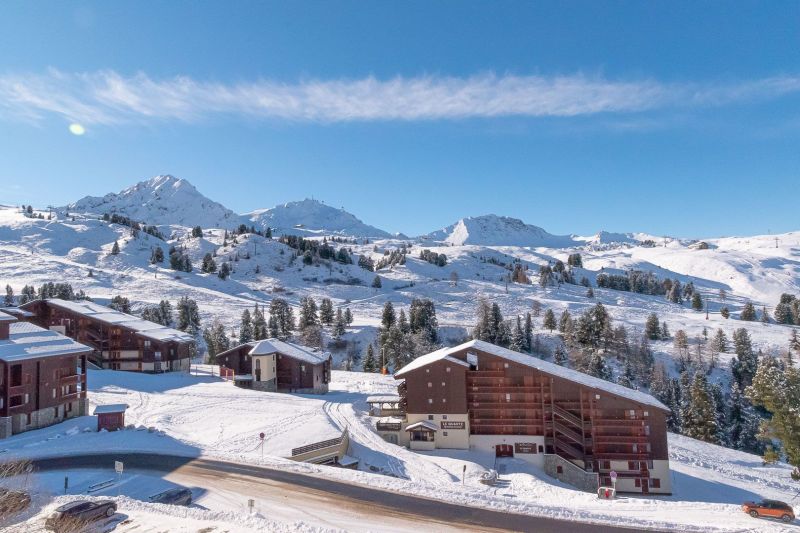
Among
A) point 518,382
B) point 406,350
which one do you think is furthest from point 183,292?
point 518,382

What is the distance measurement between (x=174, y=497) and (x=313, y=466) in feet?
28.5

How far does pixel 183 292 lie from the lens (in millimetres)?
158125

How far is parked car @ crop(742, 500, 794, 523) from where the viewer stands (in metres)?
25.4

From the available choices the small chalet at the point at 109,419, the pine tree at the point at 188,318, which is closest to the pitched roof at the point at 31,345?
the small chalet at the point at 109,419

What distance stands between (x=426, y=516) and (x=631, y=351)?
100048mm

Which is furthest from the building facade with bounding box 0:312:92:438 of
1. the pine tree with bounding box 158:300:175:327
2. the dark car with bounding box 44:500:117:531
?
the pine tree with bounding box 158:300:175:327

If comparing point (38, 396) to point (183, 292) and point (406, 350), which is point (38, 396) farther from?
point (183, 292)

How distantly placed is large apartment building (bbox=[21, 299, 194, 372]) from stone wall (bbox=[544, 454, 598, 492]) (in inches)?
2106

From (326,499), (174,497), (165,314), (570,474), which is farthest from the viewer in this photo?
(165,314)

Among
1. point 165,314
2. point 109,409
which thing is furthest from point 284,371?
point 165,314

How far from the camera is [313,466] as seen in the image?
103ft

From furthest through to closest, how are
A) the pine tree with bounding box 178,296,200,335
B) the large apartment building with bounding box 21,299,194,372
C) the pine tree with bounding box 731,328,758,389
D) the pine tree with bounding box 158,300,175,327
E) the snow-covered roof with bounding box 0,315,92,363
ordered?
the pine tree with bounding box 158,300,175,327
the pine tree with bounding box 178,296,200,335
the pine tree with bounding box 731,328,758,389
the large apartment building with bounding box 21,299,194,372
the snow-covered roof with bounding box 0,315,92,363

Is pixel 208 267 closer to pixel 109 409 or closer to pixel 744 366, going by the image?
pixel 109 409

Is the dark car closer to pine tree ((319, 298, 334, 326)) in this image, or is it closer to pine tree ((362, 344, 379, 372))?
pine tree ((362, 344, 379, 372))
